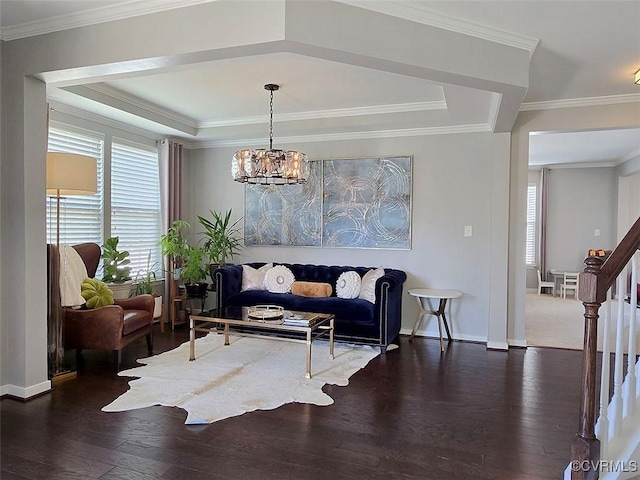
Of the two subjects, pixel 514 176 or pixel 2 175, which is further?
pixel 514 176

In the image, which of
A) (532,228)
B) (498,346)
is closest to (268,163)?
(498,346)

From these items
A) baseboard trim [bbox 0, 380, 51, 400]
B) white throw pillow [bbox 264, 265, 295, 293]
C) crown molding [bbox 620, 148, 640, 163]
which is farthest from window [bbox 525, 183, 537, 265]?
baseboard trim [bbox 0, 380, 51, 400]

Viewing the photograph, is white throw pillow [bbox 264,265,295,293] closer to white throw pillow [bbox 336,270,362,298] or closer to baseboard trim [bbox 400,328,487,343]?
white throw pillow [bbox 336,270,362,298]

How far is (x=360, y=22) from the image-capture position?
2666mm

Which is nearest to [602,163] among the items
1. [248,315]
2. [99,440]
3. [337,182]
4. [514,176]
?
[514,176]

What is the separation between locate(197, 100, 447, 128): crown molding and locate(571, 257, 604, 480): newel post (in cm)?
327

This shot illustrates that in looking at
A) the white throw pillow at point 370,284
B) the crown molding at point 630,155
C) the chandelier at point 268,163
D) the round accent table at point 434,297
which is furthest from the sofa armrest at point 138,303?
the crown molding at point 630,155

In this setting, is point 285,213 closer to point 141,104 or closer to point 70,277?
point 141,104

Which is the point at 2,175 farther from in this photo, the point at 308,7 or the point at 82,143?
the point at 308,7

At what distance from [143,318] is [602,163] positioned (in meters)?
8.80

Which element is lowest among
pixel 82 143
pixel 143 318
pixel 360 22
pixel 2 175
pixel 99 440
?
pixel 99 440

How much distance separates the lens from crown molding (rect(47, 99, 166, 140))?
4.50 m

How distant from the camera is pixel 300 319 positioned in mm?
3900

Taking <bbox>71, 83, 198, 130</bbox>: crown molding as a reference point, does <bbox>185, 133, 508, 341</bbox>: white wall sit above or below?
below
